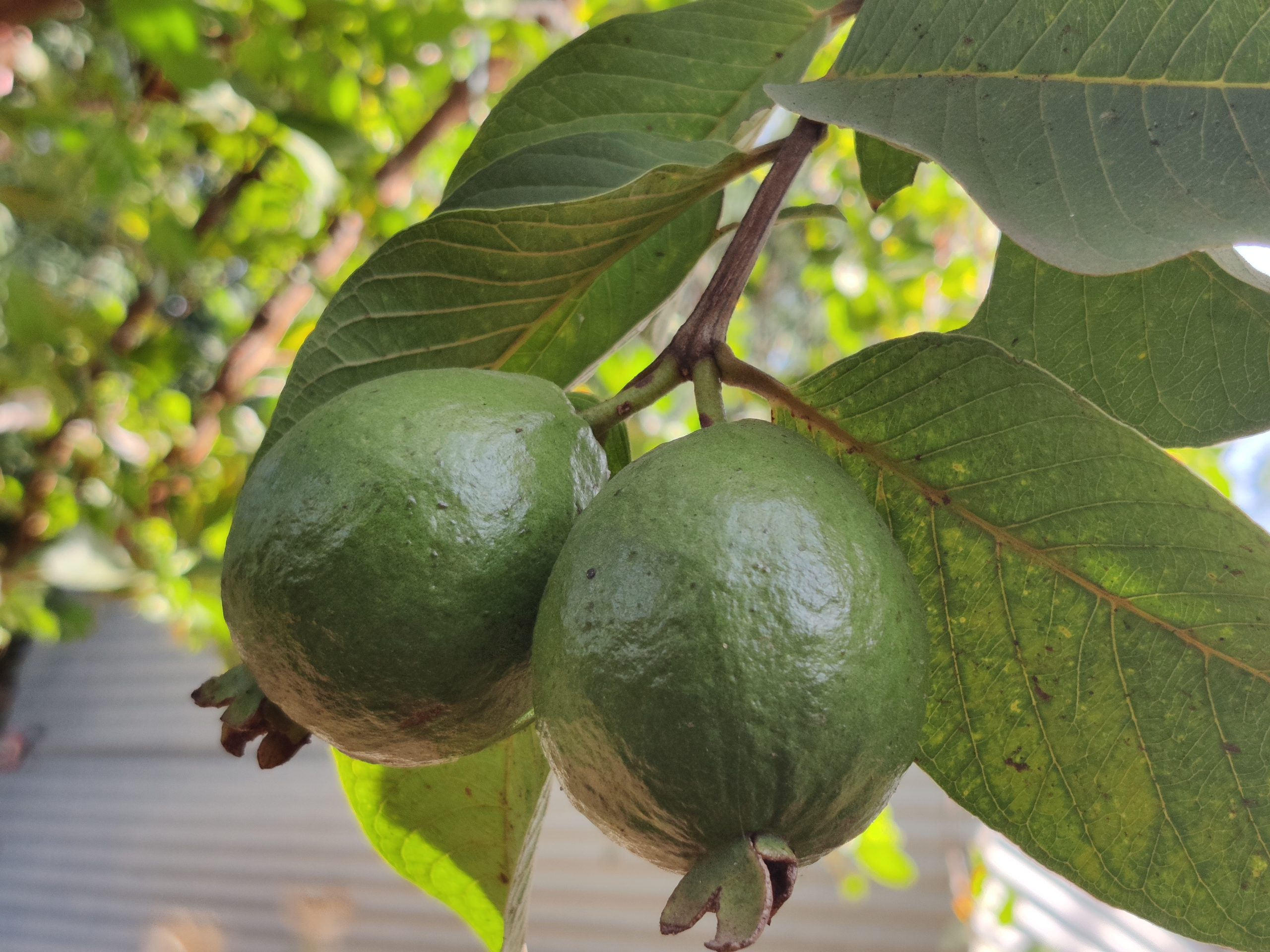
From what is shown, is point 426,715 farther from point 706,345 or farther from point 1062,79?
point 1062,79

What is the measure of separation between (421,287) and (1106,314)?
0.56 metres

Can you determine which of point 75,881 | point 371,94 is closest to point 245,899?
point 75,881

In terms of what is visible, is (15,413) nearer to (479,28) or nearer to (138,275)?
(138,275)

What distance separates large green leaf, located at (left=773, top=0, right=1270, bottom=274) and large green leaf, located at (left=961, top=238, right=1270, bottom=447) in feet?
0.62

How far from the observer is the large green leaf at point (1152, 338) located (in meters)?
0.79

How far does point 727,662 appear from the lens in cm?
52

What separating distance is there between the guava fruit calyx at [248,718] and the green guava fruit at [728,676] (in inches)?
8.2

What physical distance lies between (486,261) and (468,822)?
50 cm

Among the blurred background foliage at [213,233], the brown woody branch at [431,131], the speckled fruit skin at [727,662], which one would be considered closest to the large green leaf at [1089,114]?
the speckled fruit skin at [727,662]

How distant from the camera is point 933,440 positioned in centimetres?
70

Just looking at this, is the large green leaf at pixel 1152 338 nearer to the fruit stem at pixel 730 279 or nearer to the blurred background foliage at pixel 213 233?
the fruit stem at pixel 730 279

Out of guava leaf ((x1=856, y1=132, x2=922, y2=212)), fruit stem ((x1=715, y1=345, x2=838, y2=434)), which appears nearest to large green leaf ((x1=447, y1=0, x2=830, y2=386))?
guava leaf ((x1=856, y1=132, x2=922, y2=212))

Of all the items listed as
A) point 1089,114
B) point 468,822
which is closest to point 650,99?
point 1089,114

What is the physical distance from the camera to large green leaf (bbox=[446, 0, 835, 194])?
968 millimetres
